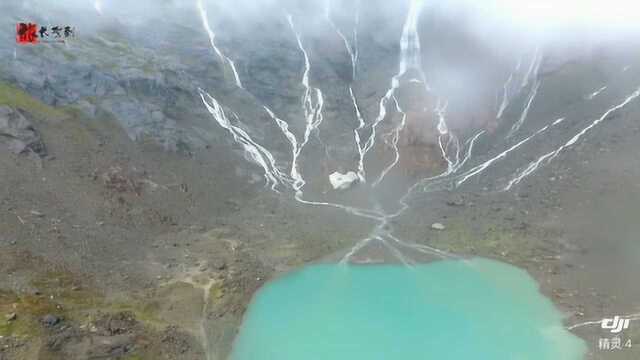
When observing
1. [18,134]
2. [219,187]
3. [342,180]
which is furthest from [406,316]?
[18,134]

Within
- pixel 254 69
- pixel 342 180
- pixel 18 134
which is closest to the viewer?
pixel 18 134

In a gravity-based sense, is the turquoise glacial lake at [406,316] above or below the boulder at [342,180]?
below

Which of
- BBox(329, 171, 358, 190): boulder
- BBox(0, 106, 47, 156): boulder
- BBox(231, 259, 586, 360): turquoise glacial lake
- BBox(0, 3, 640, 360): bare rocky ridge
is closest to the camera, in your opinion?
BBox(231, 259, 586, 360): turquoise glacial lake

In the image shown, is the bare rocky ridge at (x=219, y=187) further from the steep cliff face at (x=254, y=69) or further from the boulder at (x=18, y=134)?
the steep cliff face at (x=254, y=69)

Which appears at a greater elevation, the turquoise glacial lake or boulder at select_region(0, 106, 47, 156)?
boulder at select_region(0, 106, 47, 156)

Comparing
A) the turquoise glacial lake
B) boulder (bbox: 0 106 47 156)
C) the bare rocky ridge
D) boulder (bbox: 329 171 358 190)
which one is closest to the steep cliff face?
the bare rocky ridge

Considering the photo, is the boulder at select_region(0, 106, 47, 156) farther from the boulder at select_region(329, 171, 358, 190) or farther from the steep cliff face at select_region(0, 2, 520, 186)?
the boulder at select_region(329, 171, 358, 190)

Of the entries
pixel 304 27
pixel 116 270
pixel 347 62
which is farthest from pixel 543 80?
pixel 116 270

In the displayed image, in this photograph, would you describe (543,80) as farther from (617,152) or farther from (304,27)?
(304,27)

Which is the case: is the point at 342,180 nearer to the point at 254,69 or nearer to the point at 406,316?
the point at 406,316

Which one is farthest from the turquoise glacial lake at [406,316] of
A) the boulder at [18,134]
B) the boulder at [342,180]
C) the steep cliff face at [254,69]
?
the boulder at [18,134]
